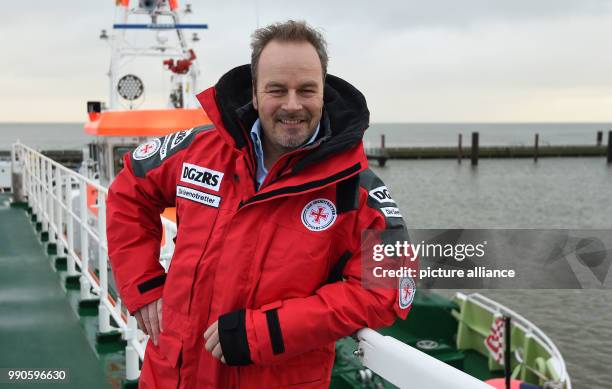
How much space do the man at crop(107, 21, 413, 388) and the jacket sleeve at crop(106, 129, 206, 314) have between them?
9 centimetres

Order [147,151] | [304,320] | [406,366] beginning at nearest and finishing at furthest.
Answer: [406,366] < [304,320] < [147,151]

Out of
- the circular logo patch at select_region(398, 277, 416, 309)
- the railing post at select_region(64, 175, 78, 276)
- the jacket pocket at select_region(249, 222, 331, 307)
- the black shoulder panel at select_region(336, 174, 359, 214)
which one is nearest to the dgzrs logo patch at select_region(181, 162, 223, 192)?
the jacket pocket at select_region(249, 222, 331, 307)

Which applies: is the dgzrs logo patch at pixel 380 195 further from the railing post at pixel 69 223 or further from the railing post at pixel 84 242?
the railing post at pixel 69 223

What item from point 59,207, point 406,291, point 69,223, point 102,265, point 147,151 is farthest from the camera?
point 59,207

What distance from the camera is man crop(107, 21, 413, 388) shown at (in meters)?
1.71

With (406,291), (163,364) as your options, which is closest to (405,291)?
(406,291)

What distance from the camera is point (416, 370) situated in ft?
4.88

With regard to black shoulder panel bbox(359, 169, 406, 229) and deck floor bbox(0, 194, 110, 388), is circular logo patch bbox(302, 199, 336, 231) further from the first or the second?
deck floor bbox(0, 194, 110, 388)

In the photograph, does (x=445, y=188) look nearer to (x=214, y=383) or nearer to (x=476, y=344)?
(x=476, y=344)

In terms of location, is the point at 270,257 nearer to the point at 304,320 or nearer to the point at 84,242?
the point at 304,320

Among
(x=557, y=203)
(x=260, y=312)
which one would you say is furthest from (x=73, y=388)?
(x=557, y=203)

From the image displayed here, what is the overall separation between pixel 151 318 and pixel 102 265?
2.27 meters

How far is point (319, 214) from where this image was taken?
1.75m

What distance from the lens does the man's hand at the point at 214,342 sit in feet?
5.65
